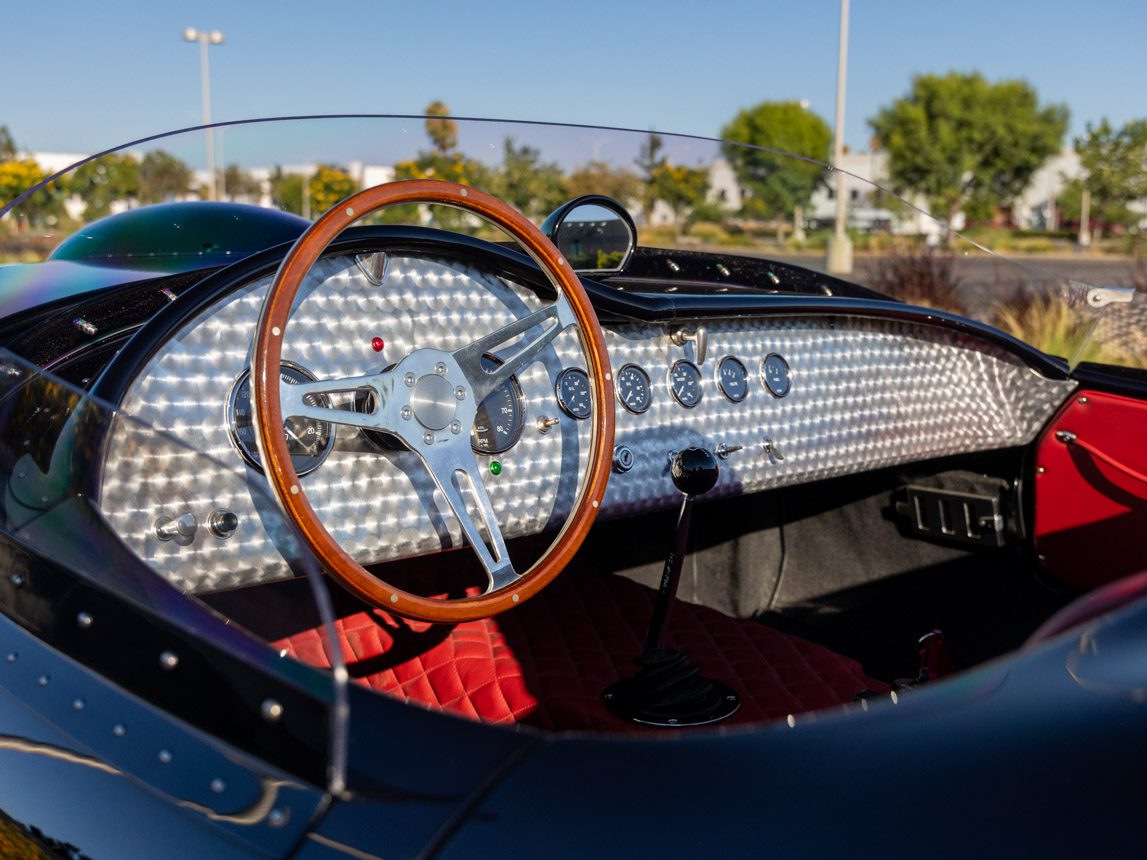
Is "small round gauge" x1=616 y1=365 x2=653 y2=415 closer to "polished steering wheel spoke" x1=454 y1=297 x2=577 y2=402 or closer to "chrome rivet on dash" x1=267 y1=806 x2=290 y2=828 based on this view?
"polished steering wheel spoke" x1=454 y1=297 x2=577 y2=402

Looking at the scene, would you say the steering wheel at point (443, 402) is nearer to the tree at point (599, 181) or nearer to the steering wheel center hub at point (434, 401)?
the steering wheel center hub at point (434, 401)

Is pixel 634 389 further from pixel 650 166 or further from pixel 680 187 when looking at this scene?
pixel 680 187

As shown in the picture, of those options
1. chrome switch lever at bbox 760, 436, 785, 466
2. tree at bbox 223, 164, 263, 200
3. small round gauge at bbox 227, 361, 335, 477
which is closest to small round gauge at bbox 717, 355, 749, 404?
chrome switch lever at bbox 760, 436, 785, 466

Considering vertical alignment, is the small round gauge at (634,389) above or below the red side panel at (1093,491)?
above

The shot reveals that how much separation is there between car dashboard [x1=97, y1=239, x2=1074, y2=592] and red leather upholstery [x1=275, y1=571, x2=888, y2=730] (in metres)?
0.42

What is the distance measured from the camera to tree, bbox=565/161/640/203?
260cm

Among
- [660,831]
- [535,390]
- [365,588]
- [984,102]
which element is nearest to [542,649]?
[535,390]

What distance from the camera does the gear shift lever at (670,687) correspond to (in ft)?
7.18

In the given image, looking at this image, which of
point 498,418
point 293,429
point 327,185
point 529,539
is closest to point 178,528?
point 293,429

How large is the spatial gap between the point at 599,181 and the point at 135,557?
1.76m

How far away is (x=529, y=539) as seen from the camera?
2969 millimetres

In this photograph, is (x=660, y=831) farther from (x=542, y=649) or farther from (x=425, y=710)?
(x=542, y=649)

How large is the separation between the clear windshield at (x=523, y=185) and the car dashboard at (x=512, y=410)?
11.5 inches

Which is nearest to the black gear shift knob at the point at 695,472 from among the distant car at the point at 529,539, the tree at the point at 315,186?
the distant car at the point at 529,539
